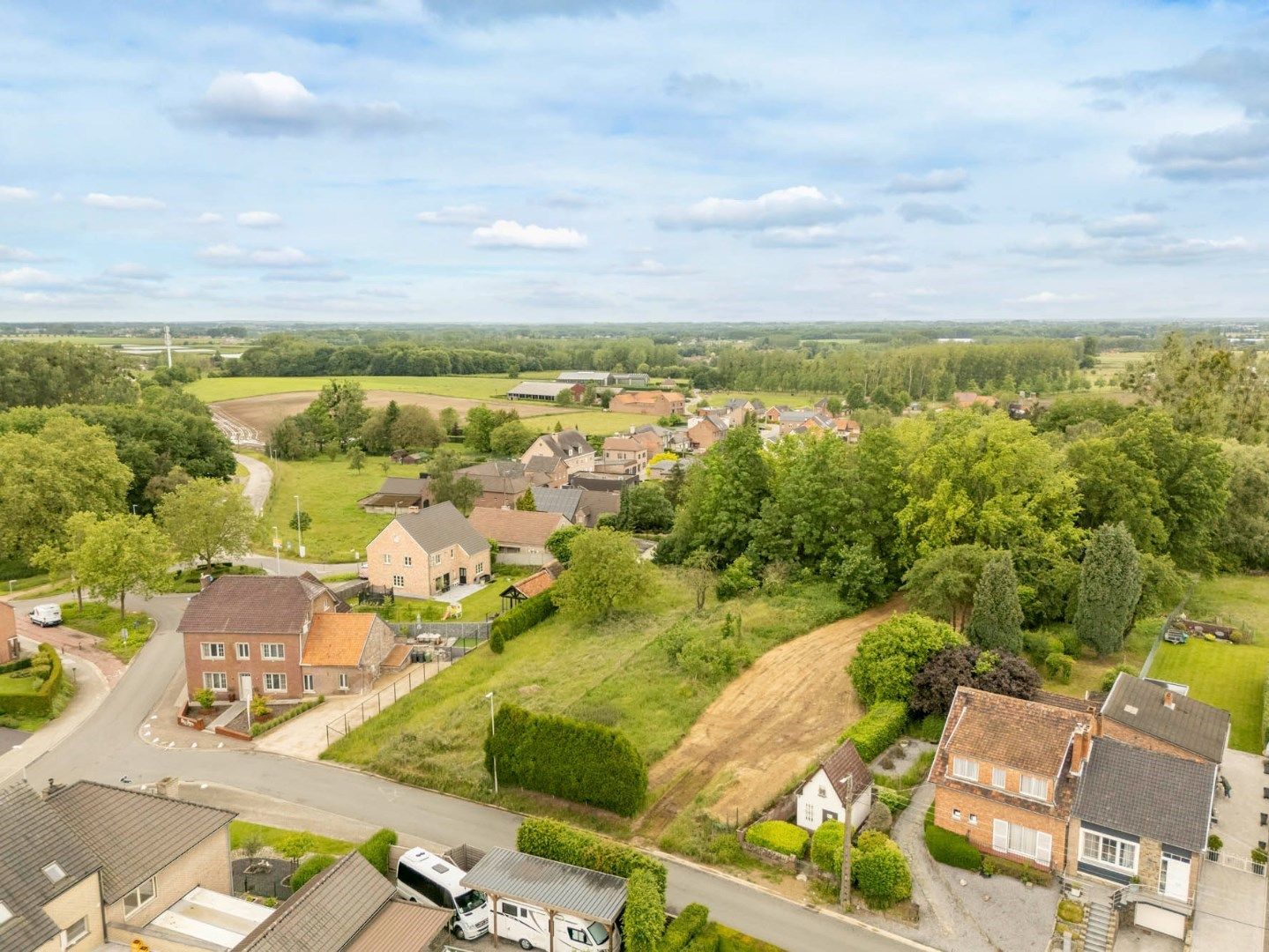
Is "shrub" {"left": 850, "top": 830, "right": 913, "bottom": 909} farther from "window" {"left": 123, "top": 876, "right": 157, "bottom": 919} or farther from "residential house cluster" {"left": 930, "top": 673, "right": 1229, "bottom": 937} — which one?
"window" {"left": 123, "top": 876, "right": 157, "bottom": 919}

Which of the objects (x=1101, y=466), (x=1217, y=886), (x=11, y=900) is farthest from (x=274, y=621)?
(x=1101, y=466)

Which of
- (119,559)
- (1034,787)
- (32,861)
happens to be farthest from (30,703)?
(1034,787)

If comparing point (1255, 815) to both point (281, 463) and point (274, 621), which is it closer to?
point (274, 621)

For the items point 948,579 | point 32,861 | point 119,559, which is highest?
point 948,579

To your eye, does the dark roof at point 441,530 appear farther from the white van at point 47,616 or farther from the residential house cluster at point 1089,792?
the residential house cluster at point 1089,792

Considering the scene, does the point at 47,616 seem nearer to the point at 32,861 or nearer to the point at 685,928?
the point at 32,861

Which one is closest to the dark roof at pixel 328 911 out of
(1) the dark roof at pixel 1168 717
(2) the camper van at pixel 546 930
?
(2) the camper van at pixel 546 930
